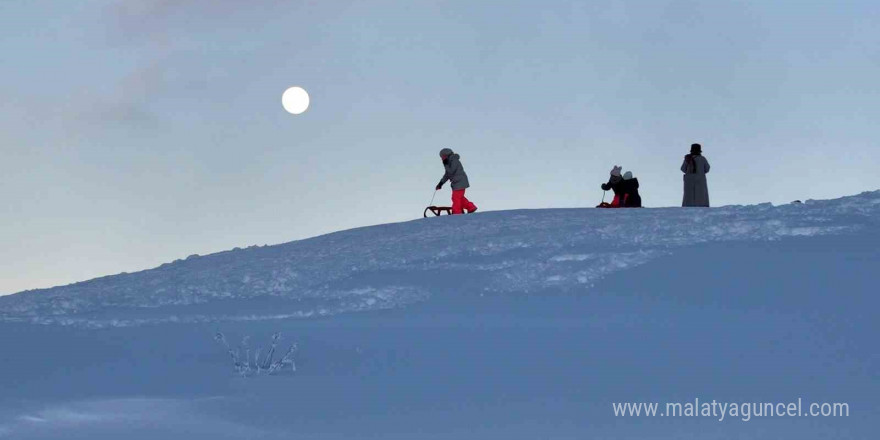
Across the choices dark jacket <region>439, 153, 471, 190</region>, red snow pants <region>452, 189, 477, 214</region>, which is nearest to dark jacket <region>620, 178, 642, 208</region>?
red snow pants <region>452, 189, 477, 214</region>

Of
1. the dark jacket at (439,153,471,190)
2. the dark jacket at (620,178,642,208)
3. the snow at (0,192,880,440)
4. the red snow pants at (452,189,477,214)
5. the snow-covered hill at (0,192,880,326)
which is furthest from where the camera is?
the dark jacket at (620,178,642,208)

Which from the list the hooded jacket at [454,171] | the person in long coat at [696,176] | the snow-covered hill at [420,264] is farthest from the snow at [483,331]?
the person in long coat at [696,176]

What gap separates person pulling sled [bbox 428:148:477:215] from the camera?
2291 centimetres

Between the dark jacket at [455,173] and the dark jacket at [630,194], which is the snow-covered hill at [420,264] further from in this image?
the dark jacket at [630,194]

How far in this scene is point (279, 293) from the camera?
1688 centimetres

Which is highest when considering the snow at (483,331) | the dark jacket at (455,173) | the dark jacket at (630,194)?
the dark jacket at (455,173)

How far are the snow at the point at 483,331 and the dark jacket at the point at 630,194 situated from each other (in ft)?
8.07

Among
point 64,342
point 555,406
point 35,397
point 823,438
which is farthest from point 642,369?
point 64,342

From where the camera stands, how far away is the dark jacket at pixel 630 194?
24266 mm

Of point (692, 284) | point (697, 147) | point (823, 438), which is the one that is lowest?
point (823, 438)

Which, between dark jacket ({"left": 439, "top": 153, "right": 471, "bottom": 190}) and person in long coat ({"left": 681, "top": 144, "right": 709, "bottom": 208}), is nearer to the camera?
dark jacket ({"left": 439, "top": 153, "right": 471, "bottom": 190})

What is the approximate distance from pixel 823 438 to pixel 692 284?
22.6 feet

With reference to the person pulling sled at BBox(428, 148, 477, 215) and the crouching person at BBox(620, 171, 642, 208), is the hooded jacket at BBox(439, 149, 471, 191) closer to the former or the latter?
the person pulling sled at BBox(428, 148, 477, 215)

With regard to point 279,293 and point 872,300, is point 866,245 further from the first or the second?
point 279,293
